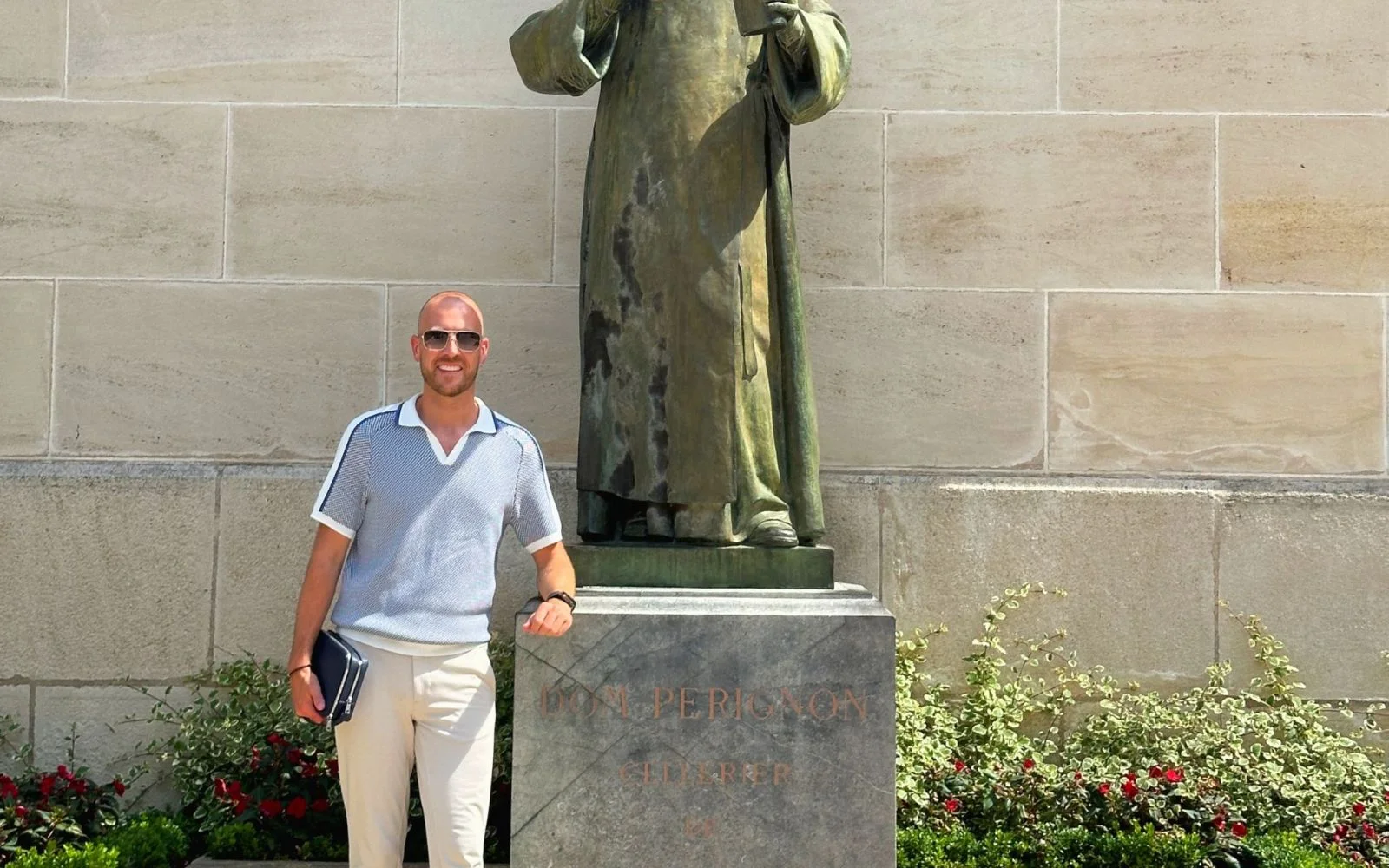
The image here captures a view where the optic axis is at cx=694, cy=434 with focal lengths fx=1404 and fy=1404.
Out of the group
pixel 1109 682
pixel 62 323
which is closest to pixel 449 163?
pixel 62 323

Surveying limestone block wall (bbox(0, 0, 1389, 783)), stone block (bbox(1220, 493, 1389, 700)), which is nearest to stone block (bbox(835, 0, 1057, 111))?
limestone block wall (bbox(0, 0, 1389, 783))

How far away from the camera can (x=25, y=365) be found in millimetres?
5961

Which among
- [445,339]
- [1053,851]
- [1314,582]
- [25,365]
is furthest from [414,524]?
[1314,582]

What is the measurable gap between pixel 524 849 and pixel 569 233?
2915 millimetres

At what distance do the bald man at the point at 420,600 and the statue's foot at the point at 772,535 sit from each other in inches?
33.3

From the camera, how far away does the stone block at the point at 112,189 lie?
19.7 ft

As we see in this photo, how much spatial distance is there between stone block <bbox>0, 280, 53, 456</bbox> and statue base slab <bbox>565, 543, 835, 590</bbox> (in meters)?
2.92

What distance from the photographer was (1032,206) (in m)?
6.04

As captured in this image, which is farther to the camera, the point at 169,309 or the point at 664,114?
the point at 169,309

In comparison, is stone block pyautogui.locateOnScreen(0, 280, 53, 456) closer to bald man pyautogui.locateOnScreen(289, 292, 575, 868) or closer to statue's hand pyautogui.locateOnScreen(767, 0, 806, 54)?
bald man pyautogui.locateOnScreen(289, 292, 575, 868)

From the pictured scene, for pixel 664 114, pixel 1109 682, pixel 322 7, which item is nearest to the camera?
pixel 664 114

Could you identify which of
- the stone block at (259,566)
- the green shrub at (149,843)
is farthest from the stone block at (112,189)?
the green shrub at (149,843)

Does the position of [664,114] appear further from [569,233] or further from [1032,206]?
[1032,206]

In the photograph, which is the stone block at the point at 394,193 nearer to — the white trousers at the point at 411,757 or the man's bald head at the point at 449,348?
the man's bald head at the point at 449,348
